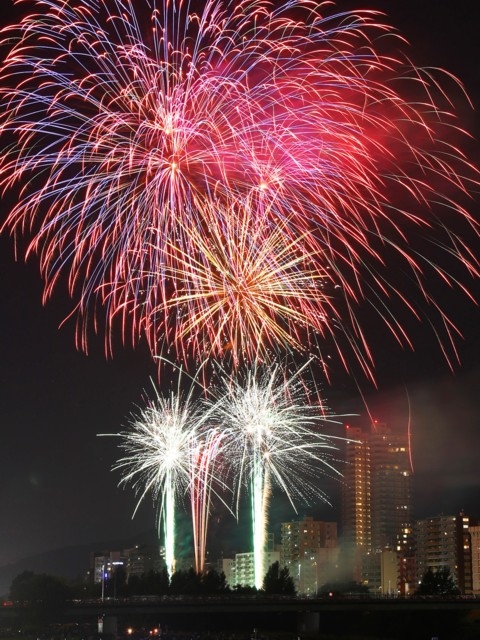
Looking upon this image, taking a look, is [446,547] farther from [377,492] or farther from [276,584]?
[276,584]

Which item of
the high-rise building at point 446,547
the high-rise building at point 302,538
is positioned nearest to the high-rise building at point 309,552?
the high-rise building at point 302,538

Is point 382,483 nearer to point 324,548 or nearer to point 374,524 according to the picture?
point 374,524

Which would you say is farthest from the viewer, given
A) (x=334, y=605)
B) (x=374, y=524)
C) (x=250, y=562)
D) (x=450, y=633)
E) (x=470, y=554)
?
(x=374, y=524)

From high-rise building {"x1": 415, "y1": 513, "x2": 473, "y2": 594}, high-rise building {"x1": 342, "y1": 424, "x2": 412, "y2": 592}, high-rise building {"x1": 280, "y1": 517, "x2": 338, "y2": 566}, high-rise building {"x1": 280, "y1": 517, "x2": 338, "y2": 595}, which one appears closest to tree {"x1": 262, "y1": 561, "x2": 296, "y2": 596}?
high-rise building {"x1": 415, "y1": 513, "x2": 473, "y2": 594}

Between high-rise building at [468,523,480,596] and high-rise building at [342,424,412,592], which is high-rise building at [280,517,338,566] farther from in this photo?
high-rise building at [468,523,480,596]

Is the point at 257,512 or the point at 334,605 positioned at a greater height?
the point at 257,512

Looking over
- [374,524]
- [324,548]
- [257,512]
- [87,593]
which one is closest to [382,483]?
[374,524]

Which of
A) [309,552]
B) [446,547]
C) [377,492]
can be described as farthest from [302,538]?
[446,547]

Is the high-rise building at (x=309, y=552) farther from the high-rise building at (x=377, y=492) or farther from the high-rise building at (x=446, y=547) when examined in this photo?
the high-rise building at (x=446, y=547)
